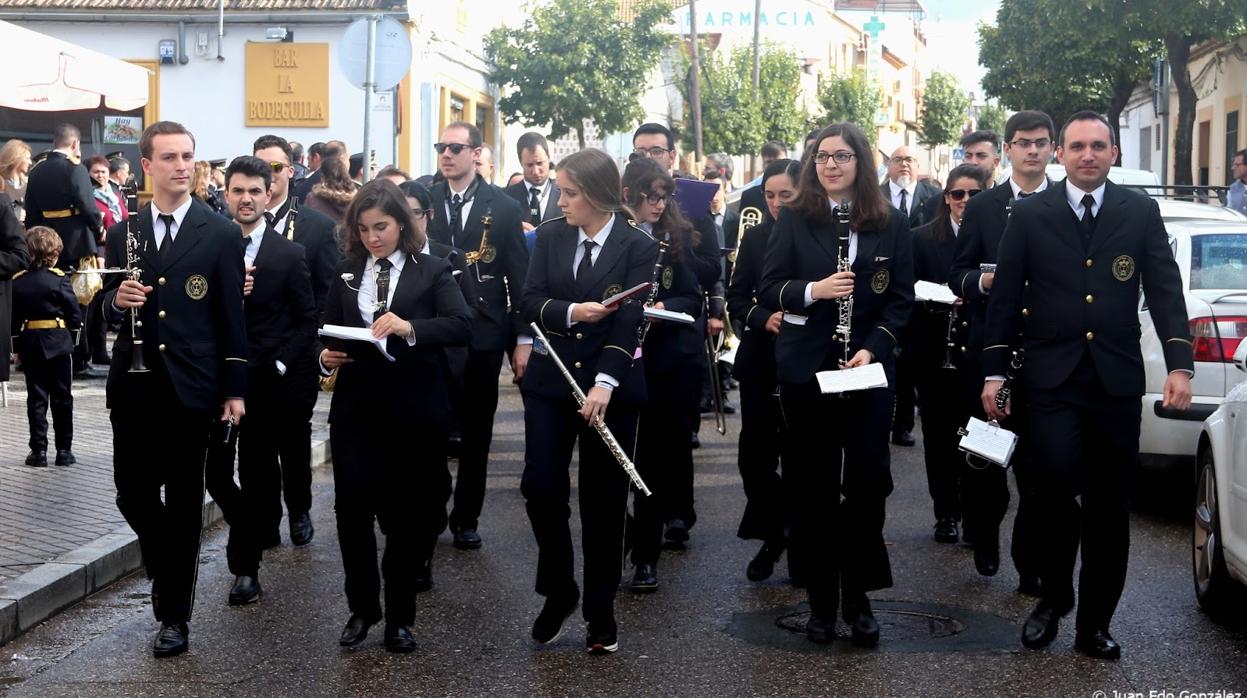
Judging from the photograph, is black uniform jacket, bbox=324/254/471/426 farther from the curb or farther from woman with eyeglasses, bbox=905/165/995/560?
woman with eyeglasses, bbox=905/165/995/560

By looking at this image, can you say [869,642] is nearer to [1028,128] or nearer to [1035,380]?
[1035,380]

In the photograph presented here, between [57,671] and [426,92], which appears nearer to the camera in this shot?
[57,671]

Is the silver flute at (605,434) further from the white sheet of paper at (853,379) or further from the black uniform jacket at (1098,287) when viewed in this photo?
the black uniform jacket at (1098,287)

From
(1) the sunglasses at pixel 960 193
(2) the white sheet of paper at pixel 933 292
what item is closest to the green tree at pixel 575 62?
(1) the sunglasses at pixel 960 193

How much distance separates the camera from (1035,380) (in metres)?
6.39

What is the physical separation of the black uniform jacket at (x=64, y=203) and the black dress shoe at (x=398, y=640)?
382 inches

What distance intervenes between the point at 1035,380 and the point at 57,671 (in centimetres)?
367

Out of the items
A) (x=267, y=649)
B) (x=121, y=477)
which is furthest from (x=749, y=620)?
(x=121, y=477)

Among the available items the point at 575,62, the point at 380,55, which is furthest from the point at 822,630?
the point at 575,62

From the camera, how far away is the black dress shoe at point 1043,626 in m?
6.39

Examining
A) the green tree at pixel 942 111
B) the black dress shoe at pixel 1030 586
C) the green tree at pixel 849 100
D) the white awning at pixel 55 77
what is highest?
the green tree at pixel 942 111

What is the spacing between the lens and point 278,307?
313 inches

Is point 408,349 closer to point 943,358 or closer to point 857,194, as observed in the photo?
point 857,194

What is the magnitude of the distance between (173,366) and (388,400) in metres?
0.79
